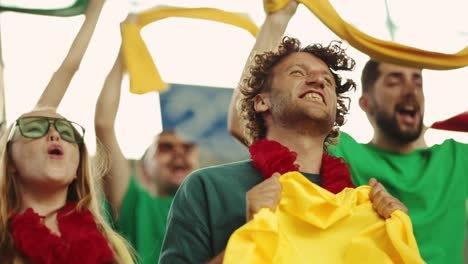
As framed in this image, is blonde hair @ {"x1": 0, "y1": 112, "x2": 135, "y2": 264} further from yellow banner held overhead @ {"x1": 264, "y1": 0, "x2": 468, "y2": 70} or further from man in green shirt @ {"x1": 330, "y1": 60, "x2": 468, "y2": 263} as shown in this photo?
yellow banner held overhead @ {"x1": 264, "y1": 0, "x2": 468, "y2": 70}

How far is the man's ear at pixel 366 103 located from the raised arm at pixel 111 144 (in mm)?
660

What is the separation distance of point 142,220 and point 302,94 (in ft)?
2.22

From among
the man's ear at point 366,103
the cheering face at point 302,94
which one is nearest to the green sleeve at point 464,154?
the man's ear at point 366,103

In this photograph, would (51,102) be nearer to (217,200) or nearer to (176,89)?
(176,89)

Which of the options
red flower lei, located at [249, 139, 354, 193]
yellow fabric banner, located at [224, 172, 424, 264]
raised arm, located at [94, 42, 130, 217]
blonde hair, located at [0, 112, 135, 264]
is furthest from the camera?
raised arm, located at [94, 42, 130, 217]

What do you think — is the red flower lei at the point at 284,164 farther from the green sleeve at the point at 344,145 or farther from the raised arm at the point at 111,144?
the raised arm at the point at 111,144

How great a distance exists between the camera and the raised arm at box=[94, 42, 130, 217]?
2607 mm

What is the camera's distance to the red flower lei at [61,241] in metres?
2.03

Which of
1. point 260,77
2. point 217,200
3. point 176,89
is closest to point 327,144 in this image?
point 260,77

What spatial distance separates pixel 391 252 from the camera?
6.25 feet

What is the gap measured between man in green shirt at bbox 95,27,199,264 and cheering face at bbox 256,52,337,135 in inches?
21.8

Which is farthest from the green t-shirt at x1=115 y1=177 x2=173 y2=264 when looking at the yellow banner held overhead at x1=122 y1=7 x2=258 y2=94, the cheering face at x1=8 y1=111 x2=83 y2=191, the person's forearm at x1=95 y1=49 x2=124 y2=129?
the cheering face at x1=8 y1=111 x2=83 y2=191

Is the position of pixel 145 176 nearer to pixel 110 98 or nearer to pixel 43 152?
pixel 110 98

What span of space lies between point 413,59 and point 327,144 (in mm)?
566
